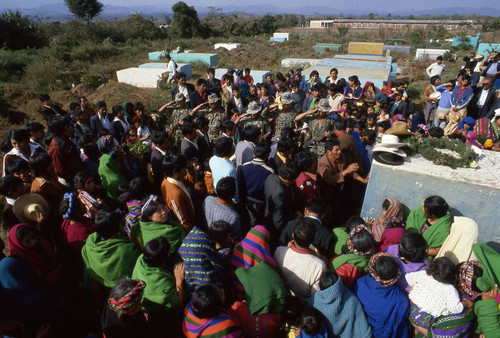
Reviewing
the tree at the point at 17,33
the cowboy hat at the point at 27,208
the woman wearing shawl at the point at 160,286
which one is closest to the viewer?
the woman wearing shawl at the point at 160,286

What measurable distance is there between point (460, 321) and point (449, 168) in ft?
5.66

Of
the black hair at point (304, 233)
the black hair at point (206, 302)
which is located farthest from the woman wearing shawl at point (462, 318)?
the black hair at point (206, 302)

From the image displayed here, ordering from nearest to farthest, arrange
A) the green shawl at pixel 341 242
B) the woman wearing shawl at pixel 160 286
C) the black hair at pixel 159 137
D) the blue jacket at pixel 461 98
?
the woman wearing shawl at pixel 160 286 < the green shawl at pixel 341 242 < the black hair at pixel 159 137 < the blue jacket at pixel 461 98

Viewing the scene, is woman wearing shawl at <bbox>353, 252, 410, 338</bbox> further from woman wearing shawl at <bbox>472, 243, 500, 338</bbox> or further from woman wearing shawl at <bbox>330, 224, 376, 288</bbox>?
woman wearing shawl at <bbox>472, 243, 500, 338</bbox>

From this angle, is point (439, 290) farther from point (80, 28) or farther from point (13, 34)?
point (80, 28)

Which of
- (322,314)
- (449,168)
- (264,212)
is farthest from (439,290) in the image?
(264,212)

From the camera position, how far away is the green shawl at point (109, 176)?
12.5 ft

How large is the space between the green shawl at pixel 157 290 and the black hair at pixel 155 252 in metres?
0.07

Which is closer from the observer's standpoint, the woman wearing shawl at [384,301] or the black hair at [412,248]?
the woman wearing shawl at [384,301]

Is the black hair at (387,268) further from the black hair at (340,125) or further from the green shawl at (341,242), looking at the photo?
the black hair at (340,125)

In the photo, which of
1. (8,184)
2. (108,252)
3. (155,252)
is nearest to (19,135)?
(8,184)

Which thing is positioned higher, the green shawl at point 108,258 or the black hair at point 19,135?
the black hair at point 19,135

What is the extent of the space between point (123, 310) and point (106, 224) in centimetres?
83

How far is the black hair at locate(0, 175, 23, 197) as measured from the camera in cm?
311
